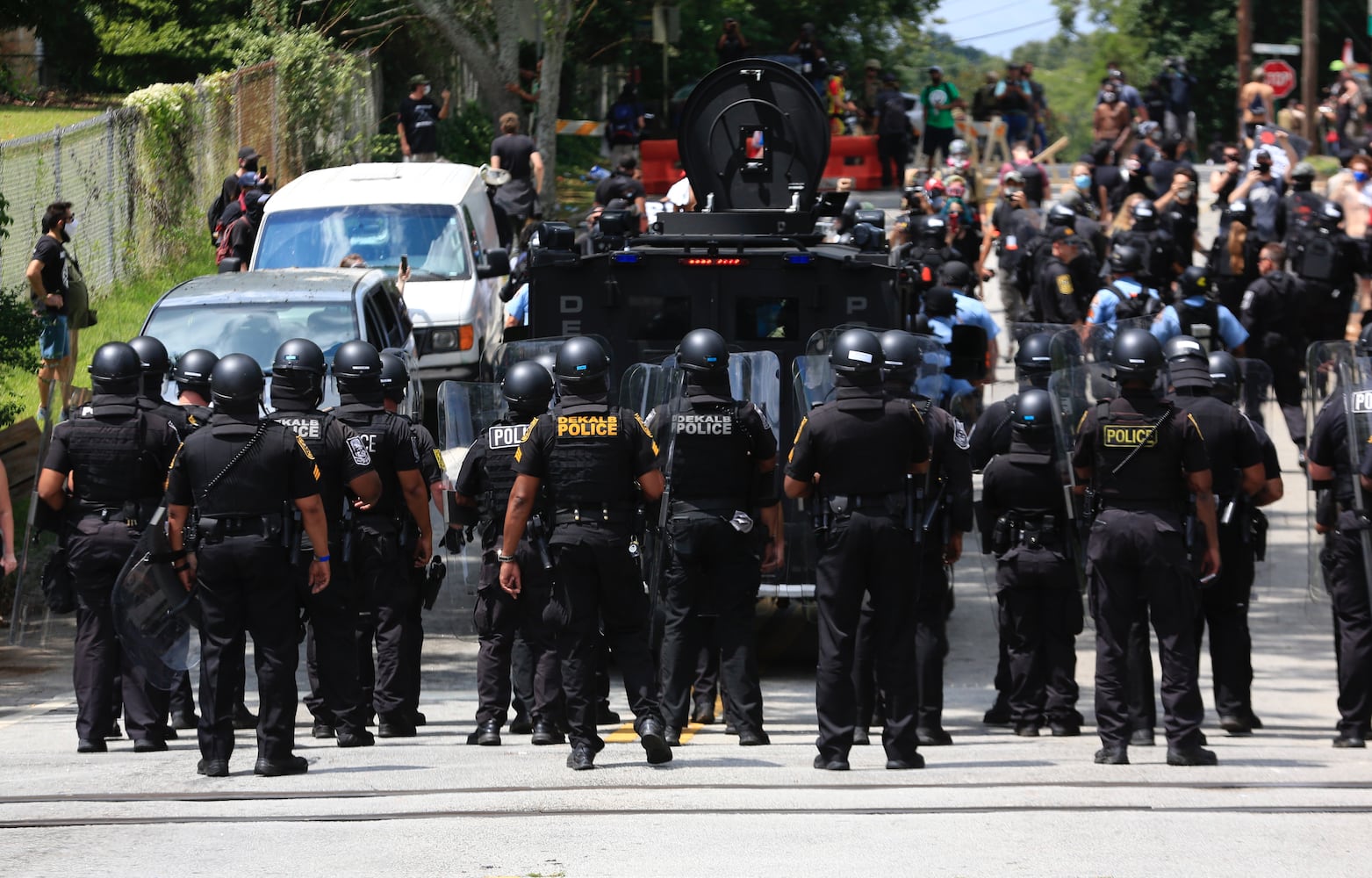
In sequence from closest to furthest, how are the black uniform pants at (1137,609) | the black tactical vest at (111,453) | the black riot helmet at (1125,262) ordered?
the black uniform pants at (1137,609) → the black tactical vest at (111,453) → the black riot helmet at (1125,262)

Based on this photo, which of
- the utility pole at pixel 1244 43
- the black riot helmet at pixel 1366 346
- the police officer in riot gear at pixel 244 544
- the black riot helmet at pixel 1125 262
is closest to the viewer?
the police officer in riot gear at pixel 244 544

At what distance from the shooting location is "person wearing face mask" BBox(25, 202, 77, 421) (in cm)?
1540

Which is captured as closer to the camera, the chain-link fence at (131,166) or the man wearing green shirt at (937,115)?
the chain-link fence at (131,166)

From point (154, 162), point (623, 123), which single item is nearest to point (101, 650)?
point (154, 162)

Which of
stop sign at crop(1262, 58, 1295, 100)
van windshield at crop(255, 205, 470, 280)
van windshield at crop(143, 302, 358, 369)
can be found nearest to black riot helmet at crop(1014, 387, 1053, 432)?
van windshield at crop(143, 302, 358, 369)

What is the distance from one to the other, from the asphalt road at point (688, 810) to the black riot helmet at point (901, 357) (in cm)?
178

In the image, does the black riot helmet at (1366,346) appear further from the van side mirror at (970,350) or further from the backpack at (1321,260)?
the backpack at (1321,260)

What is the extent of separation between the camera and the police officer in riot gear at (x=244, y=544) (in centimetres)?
804

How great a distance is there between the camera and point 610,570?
825 cm

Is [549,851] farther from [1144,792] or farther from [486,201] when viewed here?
[486,201]

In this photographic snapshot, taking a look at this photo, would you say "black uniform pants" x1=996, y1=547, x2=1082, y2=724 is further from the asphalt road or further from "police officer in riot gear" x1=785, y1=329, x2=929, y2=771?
"police officer in riot gear" x1=785, y1=329, x2=929, y2=771

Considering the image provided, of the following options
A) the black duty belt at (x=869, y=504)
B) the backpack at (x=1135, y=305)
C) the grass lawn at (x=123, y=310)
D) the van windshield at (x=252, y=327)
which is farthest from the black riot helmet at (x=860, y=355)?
the grass lawn at (x=123, y=310)

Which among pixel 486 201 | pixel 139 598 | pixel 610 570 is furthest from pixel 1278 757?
pixel 486 201

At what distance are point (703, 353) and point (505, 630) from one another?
1.78 metres
